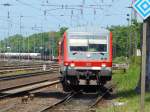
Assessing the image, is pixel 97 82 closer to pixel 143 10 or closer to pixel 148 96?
pixel 148 96

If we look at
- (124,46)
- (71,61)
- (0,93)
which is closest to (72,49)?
(71,61)

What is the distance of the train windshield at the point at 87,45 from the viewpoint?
24.8 metres

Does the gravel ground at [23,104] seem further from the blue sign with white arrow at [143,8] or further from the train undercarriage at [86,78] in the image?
the blue sign with white arrow at [143,8]

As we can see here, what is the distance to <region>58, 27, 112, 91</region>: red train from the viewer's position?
24.1m

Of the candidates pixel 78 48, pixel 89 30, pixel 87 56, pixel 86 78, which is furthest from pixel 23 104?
pixel 89 30

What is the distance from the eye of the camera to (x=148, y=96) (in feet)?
65.9

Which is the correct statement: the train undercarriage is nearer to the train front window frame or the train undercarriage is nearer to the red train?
the red train

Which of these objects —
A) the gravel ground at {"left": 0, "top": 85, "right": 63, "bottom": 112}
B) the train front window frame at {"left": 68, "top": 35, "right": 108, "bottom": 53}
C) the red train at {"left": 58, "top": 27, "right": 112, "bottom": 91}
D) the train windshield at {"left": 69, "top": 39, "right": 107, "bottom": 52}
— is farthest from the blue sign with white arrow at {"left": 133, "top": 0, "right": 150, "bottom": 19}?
the train windshield at {"left": 69, "top": 39, "right": 107, "bottom": 52}

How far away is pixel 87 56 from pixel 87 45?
29.0 inches

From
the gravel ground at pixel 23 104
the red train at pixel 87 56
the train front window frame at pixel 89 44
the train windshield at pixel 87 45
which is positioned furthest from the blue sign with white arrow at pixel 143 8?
the train windshield at pixel 87 45

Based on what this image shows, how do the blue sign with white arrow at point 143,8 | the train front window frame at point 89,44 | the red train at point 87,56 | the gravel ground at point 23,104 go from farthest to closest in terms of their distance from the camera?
the train front window frame at point 89,44 → the red train at point 87,56 → the gravel ground at point 23,104 → the blue sign with white arrow at point 143,8

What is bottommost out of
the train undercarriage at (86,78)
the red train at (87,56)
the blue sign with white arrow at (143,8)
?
the train undercarriage at (86,78)

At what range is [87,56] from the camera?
80.3 ft

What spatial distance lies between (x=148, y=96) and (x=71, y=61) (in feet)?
17.2
